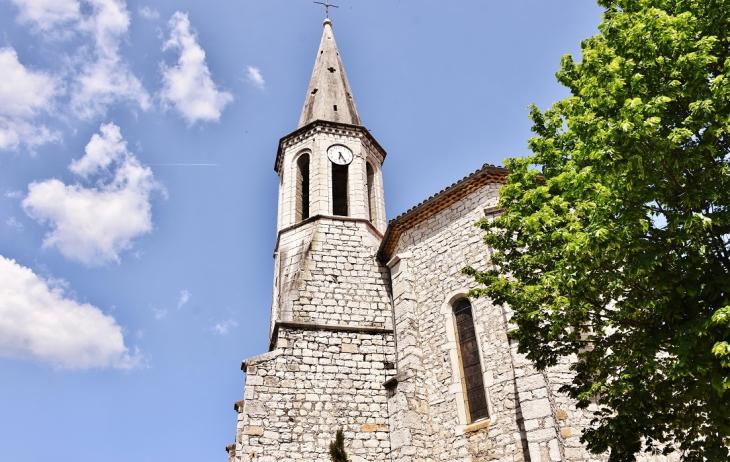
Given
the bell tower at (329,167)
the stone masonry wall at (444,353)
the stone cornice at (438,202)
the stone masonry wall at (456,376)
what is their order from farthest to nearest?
the bell tower at (329,167), the stone cornice at (438,202), the stone masonry wall at (444,353), the stone masonry wall at (456,376)

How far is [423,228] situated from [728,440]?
27.4 feet

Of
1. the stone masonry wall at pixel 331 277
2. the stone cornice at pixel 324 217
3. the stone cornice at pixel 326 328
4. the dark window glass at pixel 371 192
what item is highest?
the dark window glass at pixel 371 192

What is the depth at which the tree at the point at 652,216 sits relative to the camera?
5457mm

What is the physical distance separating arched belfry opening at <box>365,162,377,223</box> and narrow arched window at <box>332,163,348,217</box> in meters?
0.77

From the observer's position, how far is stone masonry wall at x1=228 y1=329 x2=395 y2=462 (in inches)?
448

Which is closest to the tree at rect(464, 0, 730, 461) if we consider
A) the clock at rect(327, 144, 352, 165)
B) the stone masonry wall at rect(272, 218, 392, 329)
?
the stone masonry wall at rect(272, 218, 392, 329)

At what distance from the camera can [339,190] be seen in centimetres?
1759

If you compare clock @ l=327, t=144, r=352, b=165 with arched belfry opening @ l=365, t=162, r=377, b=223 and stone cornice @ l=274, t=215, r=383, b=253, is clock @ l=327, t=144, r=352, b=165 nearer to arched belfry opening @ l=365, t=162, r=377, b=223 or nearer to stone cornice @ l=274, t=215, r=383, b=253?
arched belfry opening @ l=365, t=162, r=377, b=223

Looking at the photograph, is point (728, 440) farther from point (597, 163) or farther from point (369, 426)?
point (369, 426)

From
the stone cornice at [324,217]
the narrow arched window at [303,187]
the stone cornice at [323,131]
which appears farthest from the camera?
the stone cornice at [323,131]

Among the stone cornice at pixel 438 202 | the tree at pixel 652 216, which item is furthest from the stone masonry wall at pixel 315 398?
the tree at pixel 652 216

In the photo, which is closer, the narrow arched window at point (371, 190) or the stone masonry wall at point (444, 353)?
the stone masonry wall at point (444, 353)

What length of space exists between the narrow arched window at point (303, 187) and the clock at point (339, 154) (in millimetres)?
857

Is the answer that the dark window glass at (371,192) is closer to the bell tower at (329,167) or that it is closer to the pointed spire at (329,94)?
the bell tower at (329,167)
